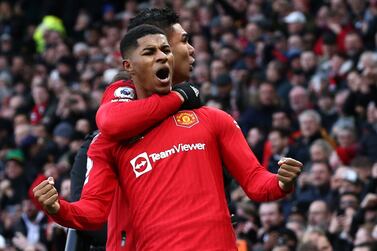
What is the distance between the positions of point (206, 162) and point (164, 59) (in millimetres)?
541

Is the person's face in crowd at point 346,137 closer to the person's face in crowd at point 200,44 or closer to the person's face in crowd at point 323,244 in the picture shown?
the person's face in crowd at point 323,244

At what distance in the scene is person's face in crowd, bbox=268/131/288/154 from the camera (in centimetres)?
1307

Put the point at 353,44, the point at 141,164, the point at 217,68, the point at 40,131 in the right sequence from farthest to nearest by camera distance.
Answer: the point at 40,131
the point at 217,68
the point at 353,44
the point at 141,164

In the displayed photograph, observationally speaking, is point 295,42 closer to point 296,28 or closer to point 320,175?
point 296,28

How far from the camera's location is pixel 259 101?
14.9 metres

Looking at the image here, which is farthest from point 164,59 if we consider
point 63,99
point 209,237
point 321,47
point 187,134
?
point 63,99

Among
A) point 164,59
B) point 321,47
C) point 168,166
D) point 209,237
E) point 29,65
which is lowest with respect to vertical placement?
point 209,237

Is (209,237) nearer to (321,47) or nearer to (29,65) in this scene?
(321,47)

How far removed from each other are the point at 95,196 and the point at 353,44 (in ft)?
29.1

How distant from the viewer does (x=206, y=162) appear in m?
6.05

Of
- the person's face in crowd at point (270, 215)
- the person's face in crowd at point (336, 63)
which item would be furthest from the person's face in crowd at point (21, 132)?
the person's face in crowd at point (270, 215)

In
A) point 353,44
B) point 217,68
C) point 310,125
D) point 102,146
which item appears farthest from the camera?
point 217,68

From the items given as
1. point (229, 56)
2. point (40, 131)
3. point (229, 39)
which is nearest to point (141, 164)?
point (229, 56)

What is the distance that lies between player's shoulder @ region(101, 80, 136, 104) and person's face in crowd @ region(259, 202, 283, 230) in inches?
191
